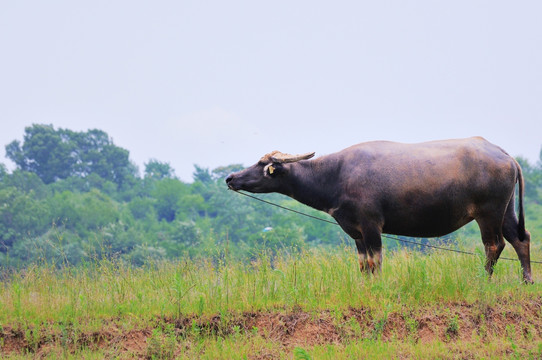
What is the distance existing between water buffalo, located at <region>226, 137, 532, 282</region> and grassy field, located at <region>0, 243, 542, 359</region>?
0.52 m

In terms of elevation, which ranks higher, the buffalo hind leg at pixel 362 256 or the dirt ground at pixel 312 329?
the buffalo hind leg at pixel 362 256

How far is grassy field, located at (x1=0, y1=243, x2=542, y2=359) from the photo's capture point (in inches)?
269

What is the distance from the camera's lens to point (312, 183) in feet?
29.2

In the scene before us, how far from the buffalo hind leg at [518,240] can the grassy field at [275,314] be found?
0.80 feet

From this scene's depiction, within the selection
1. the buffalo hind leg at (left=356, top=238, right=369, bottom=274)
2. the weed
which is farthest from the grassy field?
the buffalo hind leg at (left=356, top=238, right=369, bottom=274)

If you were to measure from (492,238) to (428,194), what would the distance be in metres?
1.03

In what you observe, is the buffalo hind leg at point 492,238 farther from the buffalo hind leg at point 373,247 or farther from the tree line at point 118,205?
the tree line at point 118,205

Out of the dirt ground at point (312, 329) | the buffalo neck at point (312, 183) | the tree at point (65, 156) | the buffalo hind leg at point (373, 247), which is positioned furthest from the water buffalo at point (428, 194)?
the tree at point (65, 156)

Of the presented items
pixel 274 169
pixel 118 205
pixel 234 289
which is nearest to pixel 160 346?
pixel 234 289

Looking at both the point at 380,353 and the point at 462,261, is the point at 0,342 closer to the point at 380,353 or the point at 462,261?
the point at 380,353

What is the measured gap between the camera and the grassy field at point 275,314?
684 centimetres

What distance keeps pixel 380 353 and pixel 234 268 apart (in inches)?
122

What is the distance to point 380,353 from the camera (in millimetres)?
6523

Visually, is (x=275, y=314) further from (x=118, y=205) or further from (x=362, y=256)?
(x=118, y=205)
